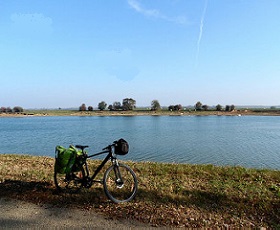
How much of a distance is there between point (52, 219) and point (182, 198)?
10.0ft

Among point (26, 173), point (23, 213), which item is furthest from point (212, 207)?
point (26, 173)

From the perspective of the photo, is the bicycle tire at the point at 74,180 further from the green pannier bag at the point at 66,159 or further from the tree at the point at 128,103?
the tree at the point at 128,103

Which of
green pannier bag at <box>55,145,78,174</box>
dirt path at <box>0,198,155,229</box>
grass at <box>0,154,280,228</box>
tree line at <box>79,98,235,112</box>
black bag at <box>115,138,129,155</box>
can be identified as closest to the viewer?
dirt path at <box>0,198,155,229</box>

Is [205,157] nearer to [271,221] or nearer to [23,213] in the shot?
[271,221]

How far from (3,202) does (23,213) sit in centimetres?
96

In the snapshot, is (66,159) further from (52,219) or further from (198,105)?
(198,105)

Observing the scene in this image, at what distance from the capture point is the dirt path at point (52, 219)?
468 centimetres

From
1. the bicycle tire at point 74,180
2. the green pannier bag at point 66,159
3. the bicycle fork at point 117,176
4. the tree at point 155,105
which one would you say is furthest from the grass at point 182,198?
the tree at point 155,105

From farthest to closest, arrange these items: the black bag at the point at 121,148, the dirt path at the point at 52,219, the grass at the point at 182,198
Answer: the black bag at the point at 121,148, the grass at the point at 182,198, the dirt path at the point at 52,219

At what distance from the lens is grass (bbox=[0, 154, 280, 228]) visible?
5.08 meters

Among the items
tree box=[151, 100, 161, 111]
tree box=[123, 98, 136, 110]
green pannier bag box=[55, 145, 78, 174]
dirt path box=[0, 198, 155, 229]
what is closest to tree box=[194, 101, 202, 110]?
tree box=[151, 100, 161, 111]

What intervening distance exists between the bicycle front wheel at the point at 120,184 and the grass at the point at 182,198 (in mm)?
215

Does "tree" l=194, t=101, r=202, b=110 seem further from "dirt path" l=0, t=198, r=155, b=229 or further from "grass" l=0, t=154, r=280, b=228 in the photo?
"dirt path" l=0, t=198, r=155, b=229

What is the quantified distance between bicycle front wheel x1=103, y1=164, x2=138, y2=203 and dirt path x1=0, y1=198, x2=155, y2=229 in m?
0.84
